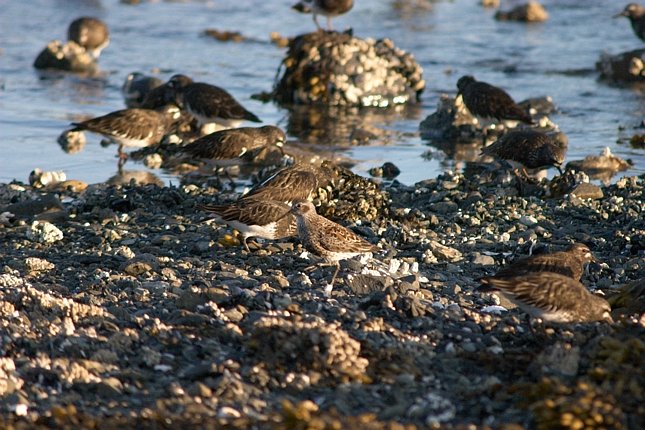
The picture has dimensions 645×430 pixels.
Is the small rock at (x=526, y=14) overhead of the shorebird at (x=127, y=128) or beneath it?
overhead

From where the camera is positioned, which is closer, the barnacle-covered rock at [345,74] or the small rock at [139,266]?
the small rock at [139,266]

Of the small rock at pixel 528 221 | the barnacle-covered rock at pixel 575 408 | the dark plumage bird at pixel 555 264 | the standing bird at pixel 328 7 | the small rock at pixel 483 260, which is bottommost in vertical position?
the small rock at pixel 483 260

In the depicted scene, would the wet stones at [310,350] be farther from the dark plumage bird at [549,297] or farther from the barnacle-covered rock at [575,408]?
the dark plumage bird at [549,297]

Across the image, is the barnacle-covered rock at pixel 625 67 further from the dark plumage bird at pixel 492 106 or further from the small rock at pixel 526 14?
the small rock at pixel 526 14

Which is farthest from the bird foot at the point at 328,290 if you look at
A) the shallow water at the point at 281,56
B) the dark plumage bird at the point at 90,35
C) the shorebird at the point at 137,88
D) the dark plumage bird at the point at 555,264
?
the dark plumage bird at the point at 90,35

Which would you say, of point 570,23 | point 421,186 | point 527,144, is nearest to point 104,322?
point 421,186

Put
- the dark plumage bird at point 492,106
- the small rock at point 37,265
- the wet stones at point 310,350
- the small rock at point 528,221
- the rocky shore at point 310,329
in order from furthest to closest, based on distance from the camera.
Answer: the dark plumage bird at point 492,106 < the small rock at point 528,221 < the small rock at point 37,265 < the wet stones at point 310,350 < the rocky shore at point 310,329

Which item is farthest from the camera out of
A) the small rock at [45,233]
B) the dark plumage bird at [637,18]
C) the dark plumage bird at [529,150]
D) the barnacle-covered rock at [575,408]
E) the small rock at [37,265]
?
the dark plumage bird at [637,18]

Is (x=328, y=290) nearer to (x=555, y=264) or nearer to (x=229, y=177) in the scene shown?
(x=555, y=264)

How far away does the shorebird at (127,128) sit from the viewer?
12.9 meters

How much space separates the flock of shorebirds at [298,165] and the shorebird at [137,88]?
0.02 m

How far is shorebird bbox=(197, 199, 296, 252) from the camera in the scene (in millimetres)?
8711

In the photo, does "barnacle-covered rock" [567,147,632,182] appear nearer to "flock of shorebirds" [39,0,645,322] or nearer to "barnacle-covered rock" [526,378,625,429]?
"flock of shorebirds" [39,0,645,322]

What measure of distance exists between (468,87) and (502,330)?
8.23 m
